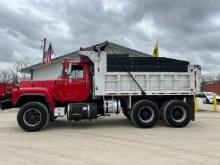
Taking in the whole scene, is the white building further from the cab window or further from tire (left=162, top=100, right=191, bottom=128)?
tire (left=162, top=100, right=191, bottom=128)

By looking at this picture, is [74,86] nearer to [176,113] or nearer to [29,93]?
[29,93]

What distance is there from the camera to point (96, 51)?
12.7 meters

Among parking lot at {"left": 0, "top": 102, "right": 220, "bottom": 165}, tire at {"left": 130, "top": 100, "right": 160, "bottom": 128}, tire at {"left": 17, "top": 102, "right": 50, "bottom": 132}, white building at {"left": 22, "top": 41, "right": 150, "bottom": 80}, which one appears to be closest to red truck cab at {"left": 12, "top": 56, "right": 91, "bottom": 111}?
tire at {"left": 17, "top": 102, "right": 50, "bottom": 132}

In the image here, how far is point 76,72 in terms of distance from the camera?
42.7ft

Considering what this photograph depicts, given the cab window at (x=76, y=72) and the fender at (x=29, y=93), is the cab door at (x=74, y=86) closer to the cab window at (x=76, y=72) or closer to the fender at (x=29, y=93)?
the cab window at (x=76, y=72)

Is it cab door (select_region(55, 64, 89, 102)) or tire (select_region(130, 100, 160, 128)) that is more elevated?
cab door (select_region(55, 64, 89, 102))

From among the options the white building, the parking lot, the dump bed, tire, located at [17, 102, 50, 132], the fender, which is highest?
the white building

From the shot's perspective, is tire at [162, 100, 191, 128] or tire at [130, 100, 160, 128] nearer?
tire at [130, 100, 160, 128]

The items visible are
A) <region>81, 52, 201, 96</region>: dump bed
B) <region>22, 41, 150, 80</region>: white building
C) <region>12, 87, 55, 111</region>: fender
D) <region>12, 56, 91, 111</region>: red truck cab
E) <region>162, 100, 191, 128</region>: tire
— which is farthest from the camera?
<region>22, 41, 150, 80</region>: white building

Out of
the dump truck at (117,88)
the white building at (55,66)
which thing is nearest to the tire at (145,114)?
the dump truck at (117,88)

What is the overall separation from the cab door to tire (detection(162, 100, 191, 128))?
322 cm

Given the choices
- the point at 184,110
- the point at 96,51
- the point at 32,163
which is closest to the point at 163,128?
the point at 184,110

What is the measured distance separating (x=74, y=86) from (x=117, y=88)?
1686 mm

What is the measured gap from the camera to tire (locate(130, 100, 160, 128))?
1259 cm
